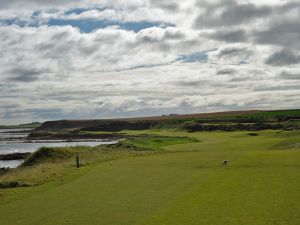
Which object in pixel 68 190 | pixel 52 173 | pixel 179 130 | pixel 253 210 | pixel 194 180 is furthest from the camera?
pixel 179 130

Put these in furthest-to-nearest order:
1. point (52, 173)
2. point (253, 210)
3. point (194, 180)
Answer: point (52, 173)
point (194, 180)
point (253, 210)

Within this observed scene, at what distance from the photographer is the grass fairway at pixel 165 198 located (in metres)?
15.5

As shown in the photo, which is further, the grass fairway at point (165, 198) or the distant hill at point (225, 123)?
the distant hill at point (225, 123)

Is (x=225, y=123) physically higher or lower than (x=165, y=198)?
higher

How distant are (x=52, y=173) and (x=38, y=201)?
923 cm

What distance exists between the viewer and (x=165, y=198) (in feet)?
63.5

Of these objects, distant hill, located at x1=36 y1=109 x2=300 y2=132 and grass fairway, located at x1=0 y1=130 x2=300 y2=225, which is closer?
grass fairway, located at x1=0 y1=130 x2=300 y2=225

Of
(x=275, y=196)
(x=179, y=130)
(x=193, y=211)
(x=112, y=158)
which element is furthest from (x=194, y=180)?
(x=179, y=130)

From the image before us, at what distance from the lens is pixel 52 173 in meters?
28.9

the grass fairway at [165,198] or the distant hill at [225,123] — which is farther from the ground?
the distant hill at [225,123]

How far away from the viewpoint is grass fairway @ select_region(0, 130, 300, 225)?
15539 millimetres

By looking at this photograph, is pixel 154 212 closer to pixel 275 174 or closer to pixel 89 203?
pixel 89 203

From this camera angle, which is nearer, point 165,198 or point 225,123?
point 165,198

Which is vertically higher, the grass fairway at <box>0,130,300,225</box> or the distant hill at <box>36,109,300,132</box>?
the distant hill at <box>36,109,300,132</box>
